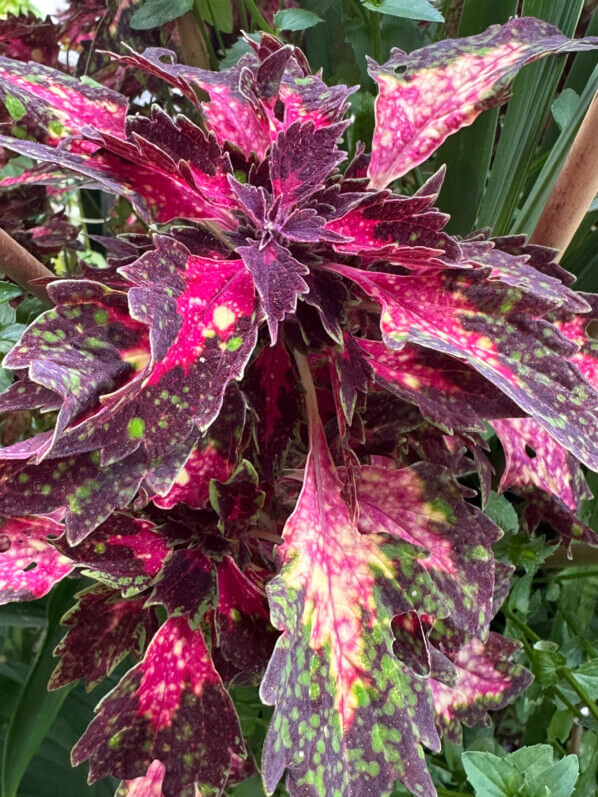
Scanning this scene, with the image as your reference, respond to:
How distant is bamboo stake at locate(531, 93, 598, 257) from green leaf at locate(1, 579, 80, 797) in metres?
0.37

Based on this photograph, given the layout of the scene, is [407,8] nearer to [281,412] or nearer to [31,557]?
[281,412]

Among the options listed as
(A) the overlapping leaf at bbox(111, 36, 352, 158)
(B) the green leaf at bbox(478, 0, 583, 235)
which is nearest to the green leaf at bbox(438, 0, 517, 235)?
(B) the green leaf at bbox(478, 0, 583, 235)

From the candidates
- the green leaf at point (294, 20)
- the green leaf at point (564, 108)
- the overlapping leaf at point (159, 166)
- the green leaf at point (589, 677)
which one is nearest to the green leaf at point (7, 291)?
the overlapping leaf at point (159, 166)

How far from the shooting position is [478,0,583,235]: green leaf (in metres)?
0.49

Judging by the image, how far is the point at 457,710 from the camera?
1.58ft

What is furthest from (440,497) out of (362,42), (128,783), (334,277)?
(362,42)

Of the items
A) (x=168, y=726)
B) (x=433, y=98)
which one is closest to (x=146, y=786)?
(x=168, y=726)

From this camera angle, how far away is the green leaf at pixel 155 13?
0.53 meters

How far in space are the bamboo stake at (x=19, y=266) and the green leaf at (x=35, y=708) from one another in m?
0.20

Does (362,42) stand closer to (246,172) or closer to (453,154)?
(453,154)

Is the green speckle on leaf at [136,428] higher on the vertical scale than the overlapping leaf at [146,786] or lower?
higher

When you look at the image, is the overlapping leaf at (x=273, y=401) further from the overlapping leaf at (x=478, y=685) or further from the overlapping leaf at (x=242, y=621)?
the overlapping leaf at (x=478, y=685)

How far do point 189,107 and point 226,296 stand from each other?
41cm

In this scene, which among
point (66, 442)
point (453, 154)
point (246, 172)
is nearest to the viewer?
point (66, 442)
